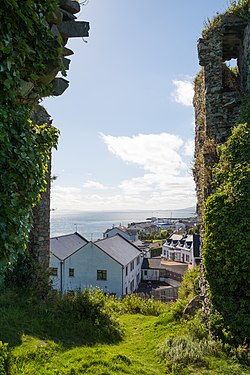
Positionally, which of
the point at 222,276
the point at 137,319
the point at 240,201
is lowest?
the point at 137,319

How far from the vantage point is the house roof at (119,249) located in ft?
73.4

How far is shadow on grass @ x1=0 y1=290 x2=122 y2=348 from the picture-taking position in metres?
6.40

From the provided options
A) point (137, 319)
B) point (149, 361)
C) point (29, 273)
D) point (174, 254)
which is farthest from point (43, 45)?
point (174, 254)

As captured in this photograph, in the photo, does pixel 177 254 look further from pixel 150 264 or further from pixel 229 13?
pixel 229 13

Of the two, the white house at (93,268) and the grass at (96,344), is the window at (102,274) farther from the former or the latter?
the grass at (96,344)

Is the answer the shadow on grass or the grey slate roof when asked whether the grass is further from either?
the grey slate roof

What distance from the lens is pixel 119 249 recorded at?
81.7 feet

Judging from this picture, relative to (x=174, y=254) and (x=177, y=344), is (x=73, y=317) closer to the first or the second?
(x=177, y=344)

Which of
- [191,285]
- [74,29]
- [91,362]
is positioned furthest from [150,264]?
[74,29]

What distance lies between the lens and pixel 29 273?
9172mm

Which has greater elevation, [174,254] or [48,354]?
[48,354]

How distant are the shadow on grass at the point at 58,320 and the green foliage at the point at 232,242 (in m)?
3.09

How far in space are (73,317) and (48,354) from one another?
7.56 feet

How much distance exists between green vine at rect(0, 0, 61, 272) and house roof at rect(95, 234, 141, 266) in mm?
20182
